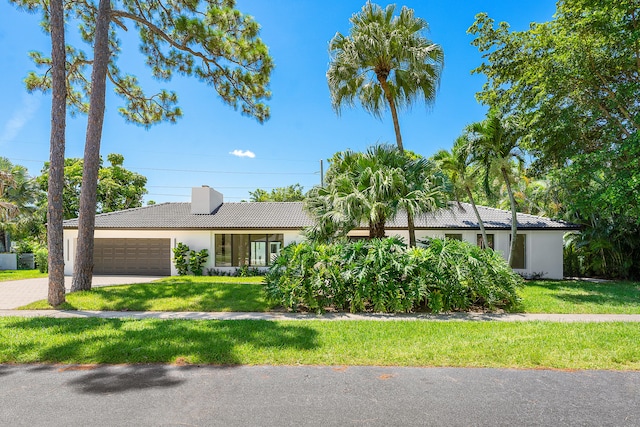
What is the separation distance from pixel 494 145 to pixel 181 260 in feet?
49.5

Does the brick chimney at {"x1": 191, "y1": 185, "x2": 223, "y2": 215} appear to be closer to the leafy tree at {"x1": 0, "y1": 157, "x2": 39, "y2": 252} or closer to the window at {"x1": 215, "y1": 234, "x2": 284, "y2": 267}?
the window at {"x1": 215, "y1": 234, "x2": 284, "y2": 267}

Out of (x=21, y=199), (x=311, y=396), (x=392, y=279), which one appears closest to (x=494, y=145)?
(x=392, y=279)

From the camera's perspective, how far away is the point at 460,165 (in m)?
13.9

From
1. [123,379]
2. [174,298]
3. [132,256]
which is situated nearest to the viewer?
[123,379]

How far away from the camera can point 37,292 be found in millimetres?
10648

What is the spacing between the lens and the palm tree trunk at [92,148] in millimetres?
9555

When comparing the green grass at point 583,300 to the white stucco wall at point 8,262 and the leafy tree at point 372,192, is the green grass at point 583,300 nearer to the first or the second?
the leafy tree at point 372,192

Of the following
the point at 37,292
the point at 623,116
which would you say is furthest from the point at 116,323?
the point at 623,116

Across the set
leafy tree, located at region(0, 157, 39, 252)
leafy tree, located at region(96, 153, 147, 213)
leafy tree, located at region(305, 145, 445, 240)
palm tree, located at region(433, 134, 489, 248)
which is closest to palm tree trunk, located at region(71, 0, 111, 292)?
leafy tree, located at region(305, 145, 445, 240)

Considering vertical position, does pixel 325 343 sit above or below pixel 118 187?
below

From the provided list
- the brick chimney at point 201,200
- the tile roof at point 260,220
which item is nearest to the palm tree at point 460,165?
the tile roof at point 260,220

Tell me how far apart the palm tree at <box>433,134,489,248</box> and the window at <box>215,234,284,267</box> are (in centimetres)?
880

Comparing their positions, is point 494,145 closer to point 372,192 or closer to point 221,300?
point 372,192

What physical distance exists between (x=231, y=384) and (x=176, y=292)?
21.2ft
